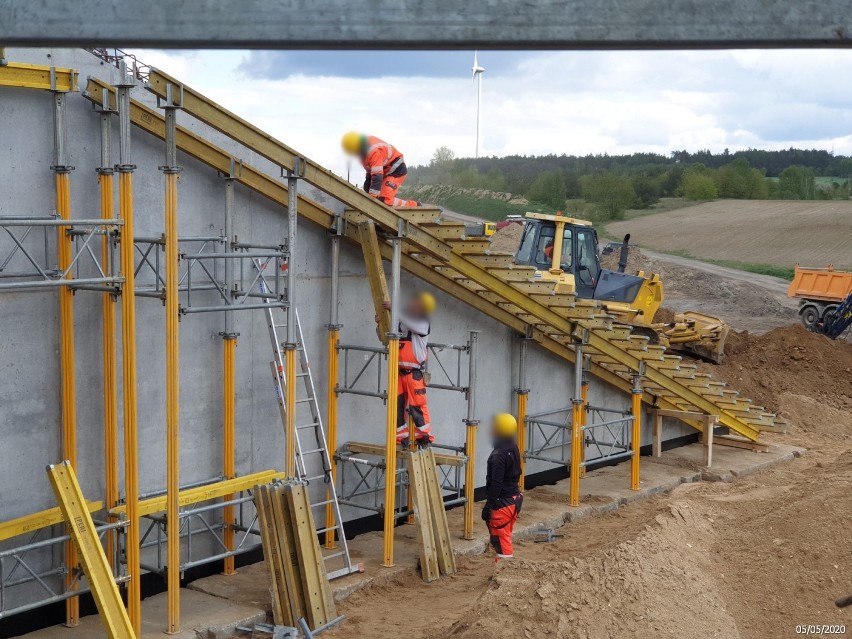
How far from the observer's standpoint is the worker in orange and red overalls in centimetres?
1061

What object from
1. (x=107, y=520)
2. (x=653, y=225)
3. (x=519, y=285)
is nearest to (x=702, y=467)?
(x=519, y=285)

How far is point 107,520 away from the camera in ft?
29.0

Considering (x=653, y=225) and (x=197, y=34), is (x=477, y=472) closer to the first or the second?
(x=197, y=34)

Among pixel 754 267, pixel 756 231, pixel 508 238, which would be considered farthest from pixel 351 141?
pixel 756 231

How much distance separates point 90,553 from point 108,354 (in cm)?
197

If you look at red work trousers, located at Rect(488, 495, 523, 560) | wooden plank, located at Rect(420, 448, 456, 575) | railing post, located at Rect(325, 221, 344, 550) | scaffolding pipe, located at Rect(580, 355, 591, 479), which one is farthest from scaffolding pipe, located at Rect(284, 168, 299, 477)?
scaffolding pipe, located at Rect(580, 355, 591, 479)

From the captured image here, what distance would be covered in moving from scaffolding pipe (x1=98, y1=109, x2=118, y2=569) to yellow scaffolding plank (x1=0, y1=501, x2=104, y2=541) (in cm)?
67

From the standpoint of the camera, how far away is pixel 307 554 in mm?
8953

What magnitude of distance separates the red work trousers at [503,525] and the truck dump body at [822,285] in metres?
19.7

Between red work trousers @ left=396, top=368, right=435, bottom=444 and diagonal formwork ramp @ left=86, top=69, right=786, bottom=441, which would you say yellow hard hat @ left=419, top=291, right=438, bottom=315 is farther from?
red work trousers @ left=396, top=368, right=435, bottom=444

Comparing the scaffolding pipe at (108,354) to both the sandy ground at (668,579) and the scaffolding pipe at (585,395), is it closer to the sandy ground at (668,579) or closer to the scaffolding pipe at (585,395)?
the sandy ground at (668,579)

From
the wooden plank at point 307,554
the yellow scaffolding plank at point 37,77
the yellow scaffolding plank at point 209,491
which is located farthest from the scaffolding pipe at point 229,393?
the yellow scaffolding plank at point 37,77

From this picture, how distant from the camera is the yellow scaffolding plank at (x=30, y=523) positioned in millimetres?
7762

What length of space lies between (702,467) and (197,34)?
48.6 ft
